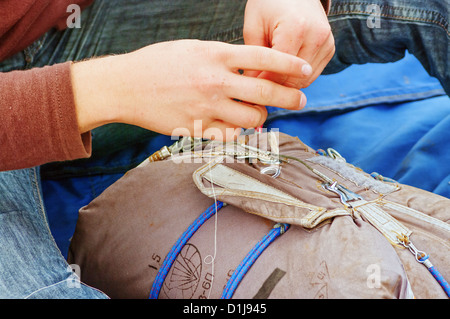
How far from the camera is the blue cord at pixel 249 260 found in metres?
0.55

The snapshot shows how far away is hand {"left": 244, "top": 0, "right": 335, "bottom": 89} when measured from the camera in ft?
2.06

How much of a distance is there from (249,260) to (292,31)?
0.33 metres

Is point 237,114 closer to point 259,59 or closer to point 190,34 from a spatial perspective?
point 259,59

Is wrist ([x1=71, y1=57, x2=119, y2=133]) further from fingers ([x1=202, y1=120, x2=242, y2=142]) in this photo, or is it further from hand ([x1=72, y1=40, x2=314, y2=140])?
fingers ([x1=202, y1=120, x2=242, y2=142])

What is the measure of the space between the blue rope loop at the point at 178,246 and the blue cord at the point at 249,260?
9 cm

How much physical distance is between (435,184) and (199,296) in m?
0.66

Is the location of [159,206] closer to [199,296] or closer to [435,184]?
[199,296]

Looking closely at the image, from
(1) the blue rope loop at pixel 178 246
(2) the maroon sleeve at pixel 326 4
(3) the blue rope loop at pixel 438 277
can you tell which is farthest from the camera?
(2) the maroon sleeve at pixel 326 4

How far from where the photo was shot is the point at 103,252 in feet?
2.17

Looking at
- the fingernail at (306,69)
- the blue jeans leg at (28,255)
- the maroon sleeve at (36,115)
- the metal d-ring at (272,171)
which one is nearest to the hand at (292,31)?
the fingernail at (306,69)

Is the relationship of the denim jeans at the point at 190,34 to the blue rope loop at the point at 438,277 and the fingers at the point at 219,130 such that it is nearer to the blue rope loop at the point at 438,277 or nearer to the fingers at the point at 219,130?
the fingers at the point at 219,130

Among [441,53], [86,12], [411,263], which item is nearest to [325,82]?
[441,53]

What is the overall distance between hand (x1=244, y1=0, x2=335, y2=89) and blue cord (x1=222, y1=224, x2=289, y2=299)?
217 millimetres

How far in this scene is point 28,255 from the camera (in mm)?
595
